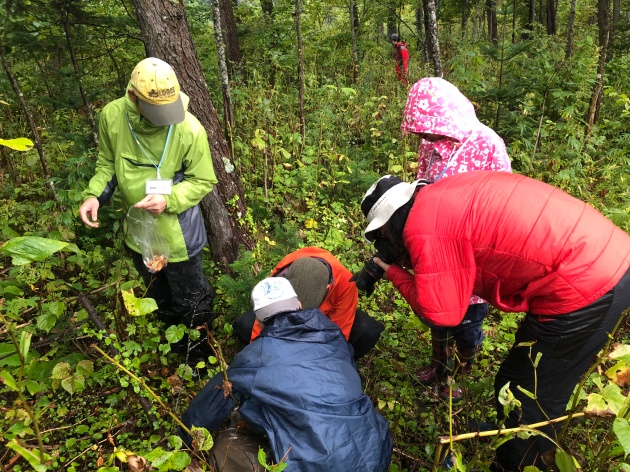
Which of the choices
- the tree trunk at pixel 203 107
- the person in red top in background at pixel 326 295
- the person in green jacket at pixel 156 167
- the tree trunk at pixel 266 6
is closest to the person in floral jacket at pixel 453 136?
the person in red top in background at pixel 326 295

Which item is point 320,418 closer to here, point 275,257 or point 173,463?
point 173,463

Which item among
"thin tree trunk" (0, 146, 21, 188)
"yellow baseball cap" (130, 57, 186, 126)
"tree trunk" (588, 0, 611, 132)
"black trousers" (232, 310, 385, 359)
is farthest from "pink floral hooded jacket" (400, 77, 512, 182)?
"thin tree trunk" (0, 146, 21, 188)

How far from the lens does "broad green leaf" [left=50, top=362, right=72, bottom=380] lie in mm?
2150

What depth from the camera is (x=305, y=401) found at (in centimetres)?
197

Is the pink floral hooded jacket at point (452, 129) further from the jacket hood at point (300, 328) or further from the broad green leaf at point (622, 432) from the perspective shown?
the broad green leaf at point (622, 432)

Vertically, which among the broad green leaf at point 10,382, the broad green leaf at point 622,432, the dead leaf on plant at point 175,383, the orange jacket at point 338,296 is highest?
the broad green leaf at point 10,382

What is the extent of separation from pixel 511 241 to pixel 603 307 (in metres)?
0.48

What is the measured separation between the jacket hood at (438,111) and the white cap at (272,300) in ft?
4.12

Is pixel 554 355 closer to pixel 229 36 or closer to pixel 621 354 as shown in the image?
pixel 621 354

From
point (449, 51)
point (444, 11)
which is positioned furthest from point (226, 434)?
point (444, 11)

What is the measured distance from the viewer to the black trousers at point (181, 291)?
2.90 meters

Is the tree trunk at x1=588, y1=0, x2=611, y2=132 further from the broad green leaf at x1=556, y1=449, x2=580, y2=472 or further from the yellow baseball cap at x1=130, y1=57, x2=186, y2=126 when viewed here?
the broad green leaf at x1=556, y1=449, x2=580, y2=472

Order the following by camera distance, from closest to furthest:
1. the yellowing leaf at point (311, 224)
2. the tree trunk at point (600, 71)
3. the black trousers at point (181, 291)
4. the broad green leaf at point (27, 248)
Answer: the broad green leaf at point (27, 248) → the black trousers at point (181, 291) → the yellowing leaf at point (311, 224) → the tree trunk at point (600, 71)

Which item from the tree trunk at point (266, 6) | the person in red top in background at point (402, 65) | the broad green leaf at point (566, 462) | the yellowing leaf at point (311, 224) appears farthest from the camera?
the tree trunk at point (266, 6)
